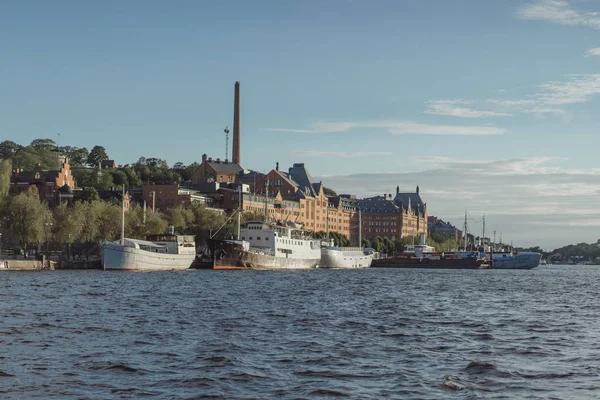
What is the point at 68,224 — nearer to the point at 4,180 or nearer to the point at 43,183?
the point at 4,180

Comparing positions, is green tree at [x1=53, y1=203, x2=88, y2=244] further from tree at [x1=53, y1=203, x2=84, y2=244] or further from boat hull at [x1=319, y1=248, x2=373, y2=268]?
boat hull at [x1=319, y1=248, x2=373, y2=268]

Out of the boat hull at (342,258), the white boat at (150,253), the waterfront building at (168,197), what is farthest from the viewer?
the waterfront building at (168,197)

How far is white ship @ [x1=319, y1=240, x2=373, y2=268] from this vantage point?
166 metres

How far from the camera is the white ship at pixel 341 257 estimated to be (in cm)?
16600

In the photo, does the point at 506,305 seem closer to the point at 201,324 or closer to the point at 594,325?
the point at 594,325

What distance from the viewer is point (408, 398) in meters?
23.1

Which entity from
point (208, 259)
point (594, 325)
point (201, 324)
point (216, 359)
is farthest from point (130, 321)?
point (208, 259)

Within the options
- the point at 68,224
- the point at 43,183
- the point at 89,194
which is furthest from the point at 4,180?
the point at 89,194

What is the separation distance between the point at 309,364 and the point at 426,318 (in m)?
18.2

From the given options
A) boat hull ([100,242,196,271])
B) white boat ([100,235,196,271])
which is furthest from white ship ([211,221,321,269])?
boat hull ([100,242,196,271])

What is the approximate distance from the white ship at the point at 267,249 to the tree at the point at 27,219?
23.6 metres

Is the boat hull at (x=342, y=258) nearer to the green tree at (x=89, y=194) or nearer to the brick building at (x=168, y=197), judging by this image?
the brick building at (x=168, y=197)

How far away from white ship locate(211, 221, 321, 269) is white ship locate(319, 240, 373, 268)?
34.0 ft

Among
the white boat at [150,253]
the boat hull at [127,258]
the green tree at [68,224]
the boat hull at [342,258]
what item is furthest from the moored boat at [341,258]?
the green tree at [68,224]
